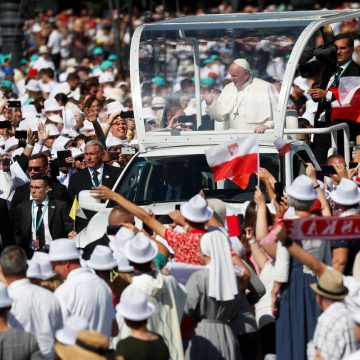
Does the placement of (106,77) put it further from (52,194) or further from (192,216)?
(192,216)

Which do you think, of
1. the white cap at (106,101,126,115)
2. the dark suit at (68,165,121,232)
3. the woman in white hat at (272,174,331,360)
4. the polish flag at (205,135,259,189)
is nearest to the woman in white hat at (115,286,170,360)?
the woman in white hat at (272,174,331,360)

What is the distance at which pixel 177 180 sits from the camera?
14641 millimetres

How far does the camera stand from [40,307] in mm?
10039

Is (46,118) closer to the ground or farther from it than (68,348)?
closer to the ground

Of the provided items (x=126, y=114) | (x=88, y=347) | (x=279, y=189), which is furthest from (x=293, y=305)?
(x=126, y=114)

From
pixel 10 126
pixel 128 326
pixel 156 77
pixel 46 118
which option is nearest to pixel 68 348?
pixel 128 326

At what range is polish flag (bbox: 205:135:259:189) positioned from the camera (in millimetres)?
12953

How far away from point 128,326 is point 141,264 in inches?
32.7

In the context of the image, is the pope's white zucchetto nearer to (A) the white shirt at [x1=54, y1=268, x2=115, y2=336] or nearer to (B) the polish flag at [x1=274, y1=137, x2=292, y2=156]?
(B) the polish flag at [x1=274, y1=137, x2=292, y2=156]

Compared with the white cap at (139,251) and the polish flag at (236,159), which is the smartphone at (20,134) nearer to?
the polish flag at (236,159)

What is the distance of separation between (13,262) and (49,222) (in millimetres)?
4771

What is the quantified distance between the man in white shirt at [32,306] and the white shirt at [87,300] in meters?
0.22

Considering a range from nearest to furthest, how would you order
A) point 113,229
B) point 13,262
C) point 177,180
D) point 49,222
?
point 13,262, point 113,229, point 177,180, point 49,222

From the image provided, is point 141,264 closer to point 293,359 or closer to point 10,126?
point 293,359
